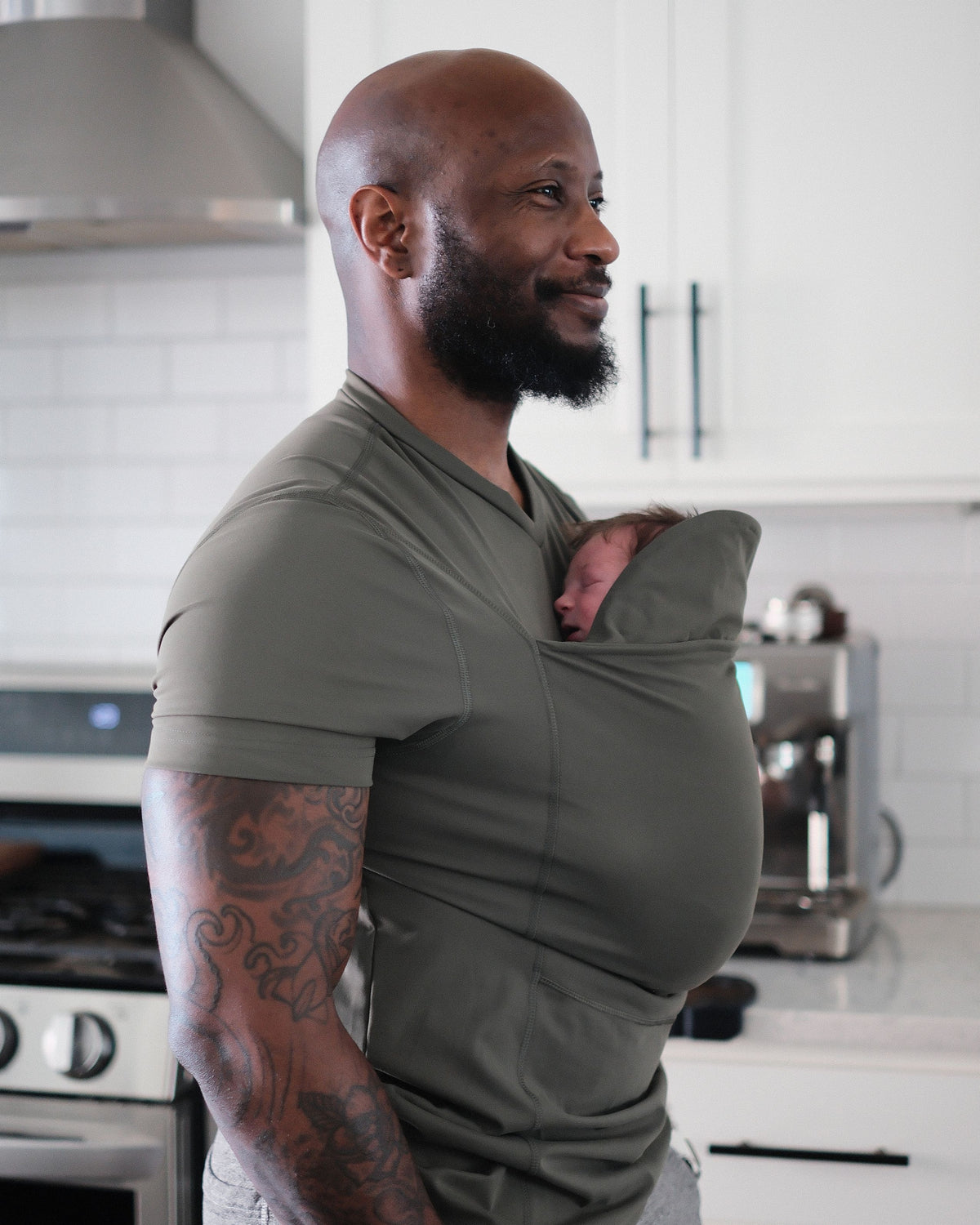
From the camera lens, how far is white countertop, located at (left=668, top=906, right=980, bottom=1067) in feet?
4.81

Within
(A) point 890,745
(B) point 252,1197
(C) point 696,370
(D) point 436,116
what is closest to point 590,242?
(D) point 436,116

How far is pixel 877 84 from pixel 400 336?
3.54ft

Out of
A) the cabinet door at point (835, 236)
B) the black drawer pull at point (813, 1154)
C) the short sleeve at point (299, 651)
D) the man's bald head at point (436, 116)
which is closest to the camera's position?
the short sleeve at point (299, 651)

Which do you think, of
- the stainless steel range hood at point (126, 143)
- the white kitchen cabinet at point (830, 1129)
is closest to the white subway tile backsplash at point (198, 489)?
the stainless steel range hood at point (126, 143)

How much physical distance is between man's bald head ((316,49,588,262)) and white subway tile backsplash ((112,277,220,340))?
1.33 metres

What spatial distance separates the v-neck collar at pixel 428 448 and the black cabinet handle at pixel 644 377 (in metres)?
0.80

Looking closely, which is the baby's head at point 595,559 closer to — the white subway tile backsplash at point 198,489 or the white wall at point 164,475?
the white wall at point 164,475

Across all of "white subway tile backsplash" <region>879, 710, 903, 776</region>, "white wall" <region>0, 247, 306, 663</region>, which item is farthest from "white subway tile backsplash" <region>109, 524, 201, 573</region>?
"white subway tile backsplash" <region>879, 710, 903, 776</region>

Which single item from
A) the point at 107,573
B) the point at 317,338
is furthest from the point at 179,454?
the point at 317,338

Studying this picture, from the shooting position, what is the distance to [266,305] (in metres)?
2.14

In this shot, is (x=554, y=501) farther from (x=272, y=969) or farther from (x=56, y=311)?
(x=56, y=311)

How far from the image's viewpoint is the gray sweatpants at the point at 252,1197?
85 cm

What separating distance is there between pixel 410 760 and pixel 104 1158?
3.24 feet

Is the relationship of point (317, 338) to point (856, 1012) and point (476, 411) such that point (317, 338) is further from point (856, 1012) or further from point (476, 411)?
point (856, 1012)
